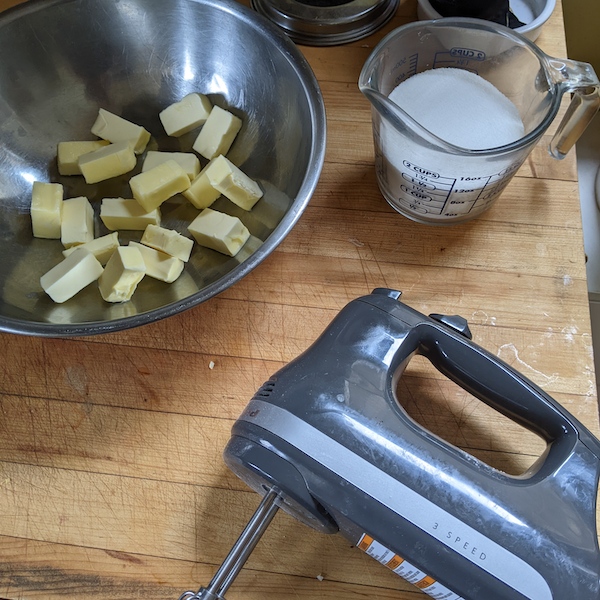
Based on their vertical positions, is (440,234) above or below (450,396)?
above

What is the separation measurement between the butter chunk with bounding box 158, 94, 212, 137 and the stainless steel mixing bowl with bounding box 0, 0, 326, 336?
34 mm

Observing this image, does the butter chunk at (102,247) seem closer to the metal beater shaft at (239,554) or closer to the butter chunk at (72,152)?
the butter chunk at (72,152)

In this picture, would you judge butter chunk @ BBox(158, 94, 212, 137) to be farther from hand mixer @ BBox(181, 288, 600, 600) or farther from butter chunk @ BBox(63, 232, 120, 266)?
hand mixer @ BBox(181, 288, 600, 600)

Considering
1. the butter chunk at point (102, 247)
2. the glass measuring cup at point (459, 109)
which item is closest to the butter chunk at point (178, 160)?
the butter chunk at point (102, 247)

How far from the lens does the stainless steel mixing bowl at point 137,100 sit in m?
0.73

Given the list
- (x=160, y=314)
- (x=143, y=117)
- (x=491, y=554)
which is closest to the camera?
(x=491, y=554)

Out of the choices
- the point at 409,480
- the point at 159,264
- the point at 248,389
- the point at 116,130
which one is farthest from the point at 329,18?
the point at 409,480

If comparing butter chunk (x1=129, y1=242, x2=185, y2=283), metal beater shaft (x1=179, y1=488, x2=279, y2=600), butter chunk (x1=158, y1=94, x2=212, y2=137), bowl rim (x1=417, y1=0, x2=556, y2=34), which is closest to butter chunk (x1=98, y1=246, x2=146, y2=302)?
butter chunk (x1=129, y1=242, x2=185, y2=283)

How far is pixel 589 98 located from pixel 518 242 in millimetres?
198

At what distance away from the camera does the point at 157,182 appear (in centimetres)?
74

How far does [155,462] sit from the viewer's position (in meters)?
0.65

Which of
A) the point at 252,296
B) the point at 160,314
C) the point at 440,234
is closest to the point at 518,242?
the point at 440,234

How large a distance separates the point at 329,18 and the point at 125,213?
1.52 feet

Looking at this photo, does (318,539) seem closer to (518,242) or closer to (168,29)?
(518,242)
